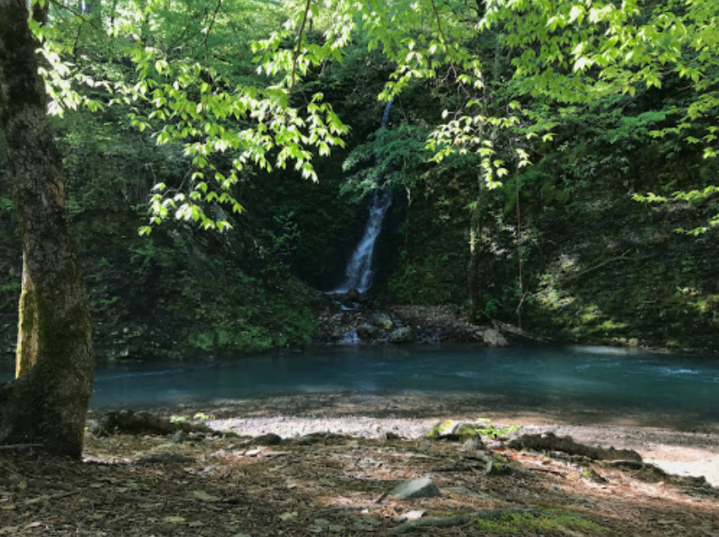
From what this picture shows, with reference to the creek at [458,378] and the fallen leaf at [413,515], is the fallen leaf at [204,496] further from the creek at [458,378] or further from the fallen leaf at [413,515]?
the creek at [458,378]

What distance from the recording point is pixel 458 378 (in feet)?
34.8

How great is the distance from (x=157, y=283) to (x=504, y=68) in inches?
561

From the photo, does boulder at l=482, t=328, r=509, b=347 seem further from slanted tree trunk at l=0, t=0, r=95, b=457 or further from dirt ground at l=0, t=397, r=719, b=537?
slanted tree trunk at l=0, t=0, r=95, b=457

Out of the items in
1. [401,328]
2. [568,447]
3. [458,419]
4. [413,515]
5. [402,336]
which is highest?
[413,515]

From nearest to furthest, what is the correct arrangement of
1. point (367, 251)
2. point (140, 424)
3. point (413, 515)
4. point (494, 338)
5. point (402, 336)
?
point (413, 515) < point (140, 424) < point (494, 338) < point (402, 336) < point (367, 251)

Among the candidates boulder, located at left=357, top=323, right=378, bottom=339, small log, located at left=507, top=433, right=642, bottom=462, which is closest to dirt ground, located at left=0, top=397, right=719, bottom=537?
small log, located at left=507, top=433, right=642, bottom=462

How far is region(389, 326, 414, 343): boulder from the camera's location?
15008 mm

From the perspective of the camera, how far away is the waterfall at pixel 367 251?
63.5 ft

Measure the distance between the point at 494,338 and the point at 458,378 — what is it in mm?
4244

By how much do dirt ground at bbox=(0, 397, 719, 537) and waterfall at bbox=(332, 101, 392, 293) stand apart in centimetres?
1442

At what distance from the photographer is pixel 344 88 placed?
21312mm

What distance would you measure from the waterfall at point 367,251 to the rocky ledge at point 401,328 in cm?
237

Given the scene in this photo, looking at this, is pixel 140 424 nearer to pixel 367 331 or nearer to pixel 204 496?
pixel 204 496

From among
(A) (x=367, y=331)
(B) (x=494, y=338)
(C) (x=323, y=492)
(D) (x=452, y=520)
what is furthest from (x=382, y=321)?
(D) (x=452, y=520)
